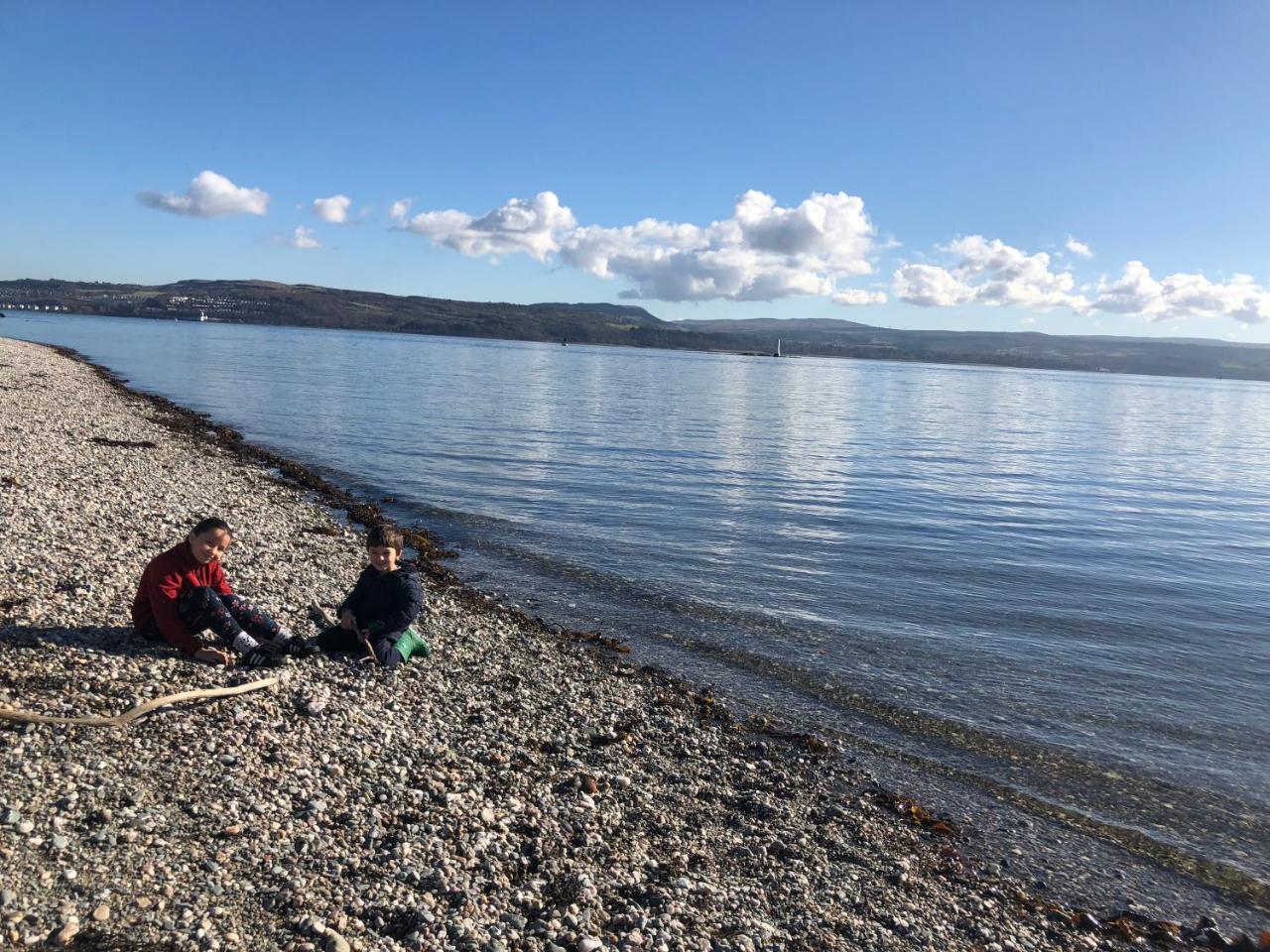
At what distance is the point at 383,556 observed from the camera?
11203 millimetres

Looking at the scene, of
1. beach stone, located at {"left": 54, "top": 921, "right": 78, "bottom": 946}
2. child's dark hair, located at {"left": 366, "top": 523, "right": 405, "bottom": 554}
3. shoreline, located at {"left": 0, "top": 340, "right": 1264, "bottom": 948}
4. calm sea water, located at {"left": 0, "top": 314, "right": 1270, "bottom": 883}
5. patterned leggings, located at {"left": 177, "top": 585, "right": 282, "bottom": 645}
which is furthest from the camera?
calm sea water, located at {"left": 0, "top": 314, "right": 1270, "bottom": 883}

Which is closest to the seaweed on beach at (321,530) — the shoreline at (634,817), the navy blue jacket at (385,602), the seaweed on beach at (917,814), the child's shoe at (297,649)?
the shoreline at (634,817)

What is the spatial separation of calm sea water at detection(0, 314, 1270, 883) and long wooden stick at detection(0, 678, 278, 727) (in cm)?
701

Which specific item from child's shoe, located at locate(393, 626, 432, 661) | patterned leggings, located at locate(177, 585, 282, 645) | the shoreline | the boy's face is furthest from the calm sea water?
patterned leggings, located at locate(177, 585, 282, 645)

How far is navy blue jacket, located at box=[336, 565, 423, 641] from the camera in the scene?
37.2 ft

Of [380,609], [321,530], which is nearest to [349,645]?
[380,609]

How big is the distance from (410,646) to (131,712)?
383 centimetres

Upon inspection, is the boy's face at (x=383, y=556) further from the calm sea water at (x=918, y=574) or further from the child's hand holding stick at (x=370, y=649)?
the calm sea water at (x=918, y=574)

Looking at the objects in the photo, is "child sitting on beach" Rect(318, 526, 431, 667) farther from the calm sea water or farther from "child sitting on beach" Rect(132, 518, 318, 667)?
the calm sea water

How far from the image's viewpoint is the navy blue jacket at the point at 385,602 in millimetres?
11328

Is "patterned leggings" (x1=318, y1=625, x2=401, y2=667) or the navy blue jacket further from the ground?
the navy blue jacket

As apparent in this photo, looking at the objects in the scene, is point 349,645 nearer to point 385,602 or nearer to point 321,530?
point 385,602

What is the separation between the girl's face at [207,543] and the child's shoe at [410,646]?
101 inches

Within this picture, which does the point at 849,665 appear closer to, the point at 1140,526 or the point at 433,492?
the point at 433,492
